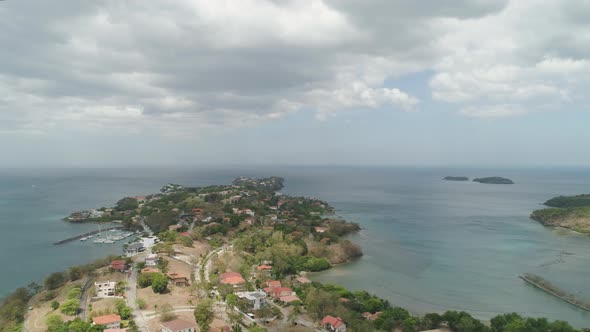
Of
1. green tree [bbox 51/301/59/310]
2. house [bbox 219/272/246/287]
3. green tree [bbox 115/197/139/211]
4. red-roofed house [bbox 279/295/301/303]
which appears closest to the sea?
red-roofed house [bbox 279/295/301/303]

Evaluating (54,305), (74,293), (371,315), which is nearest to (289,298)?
(371,315)

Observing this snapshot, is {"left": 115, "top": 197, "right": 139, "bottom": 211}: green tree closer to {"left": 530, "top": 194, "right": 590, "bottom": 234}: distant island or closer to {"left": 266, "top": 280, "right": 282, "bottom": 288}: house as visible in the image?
{"left": 266, "top": 280, "right": 282, "bottom": 288}: house

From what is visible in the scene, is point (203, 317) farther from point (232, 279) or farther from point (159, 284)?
point (232, 279)

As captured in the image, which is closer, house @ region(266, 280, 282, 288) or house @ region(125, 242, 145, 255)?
house @ region(266, 280, 282, 288)

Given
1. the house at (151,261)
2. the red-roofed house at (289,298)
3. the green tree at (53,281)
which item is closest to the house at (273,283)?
the red-roofed house at (289,298)

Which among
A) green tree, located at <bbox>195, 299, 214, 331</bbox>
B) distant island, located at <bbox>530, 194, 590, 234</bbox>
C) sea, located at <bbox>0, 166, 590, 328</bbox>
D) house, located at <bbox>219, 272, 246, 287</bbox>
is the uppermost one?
distant island, located at <bbox>530, 194, 590, 234</bbox>

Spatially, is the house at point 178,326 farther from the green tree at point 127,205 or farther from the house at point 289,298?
the green tree at point 127,205

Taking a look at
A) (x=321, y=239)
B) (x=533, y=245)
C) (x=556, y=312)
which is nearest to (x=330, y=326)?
(x=556, y=312)

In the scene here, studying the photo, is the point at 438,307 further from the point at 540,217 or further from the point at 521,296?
the point at 540,217
